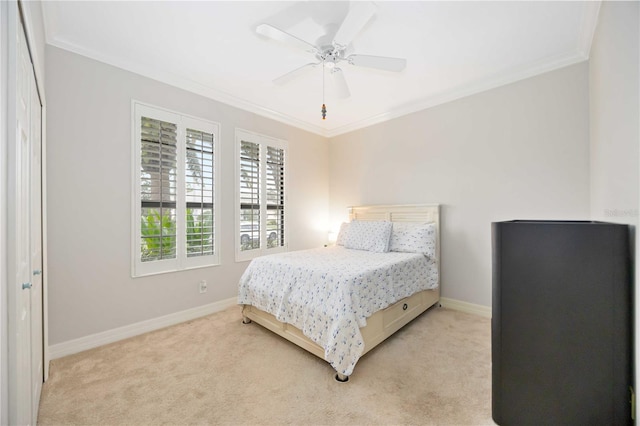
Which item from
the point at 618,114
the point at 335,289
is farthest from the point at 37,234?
the point at 618,114

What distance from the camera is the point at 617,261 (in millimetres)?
Result: 1108

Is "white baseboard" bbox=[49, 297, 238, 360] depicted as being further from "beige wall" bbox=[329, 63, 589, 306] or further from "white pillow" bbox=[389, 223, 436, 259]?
"beige wall" bbox=[329, 63, 589, 306]

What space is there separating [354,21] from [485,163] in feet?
7.41

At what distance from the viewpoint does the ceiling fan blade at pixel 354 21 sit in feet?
5.23

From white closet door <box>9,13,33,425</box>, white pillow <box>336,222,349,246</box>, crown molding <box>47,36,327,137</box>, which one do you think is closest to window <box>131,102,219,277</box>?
crown molding <box>47,36,327,137</box>

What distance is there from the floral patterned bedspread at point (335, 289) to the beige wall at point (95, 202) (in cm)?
101

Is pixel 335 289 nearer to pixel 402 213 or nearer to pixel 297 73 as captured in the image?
pixel 297 73

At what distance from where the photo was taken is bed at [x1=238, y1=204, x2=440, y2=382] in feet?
6.57

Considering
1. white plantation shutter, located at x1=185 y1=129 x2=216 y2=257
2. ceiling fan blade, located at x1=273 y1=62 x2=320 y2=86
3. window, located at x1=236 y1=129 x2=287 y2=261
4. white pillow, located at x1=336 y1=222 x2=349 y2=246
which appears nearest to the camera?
ceiling fan blade, located at x1=273 y1=62 x2=320 y2=86

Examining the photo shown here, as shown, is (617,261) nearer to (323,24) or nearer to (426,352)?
(426,352)

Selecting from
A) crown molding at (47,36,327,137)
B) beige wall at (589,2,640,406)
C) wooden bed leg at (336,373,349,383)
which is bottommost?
wooden bed leg at (336,373,349,383)

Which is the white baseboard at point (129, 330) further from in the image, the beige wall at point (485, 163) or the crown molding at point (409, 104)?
the beige wall at point (485, 163)

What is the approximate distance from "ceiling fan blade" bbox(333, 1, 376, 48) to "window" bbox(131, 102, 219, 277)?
197 centimetres

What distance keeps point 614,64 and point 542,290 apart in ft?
4.60
